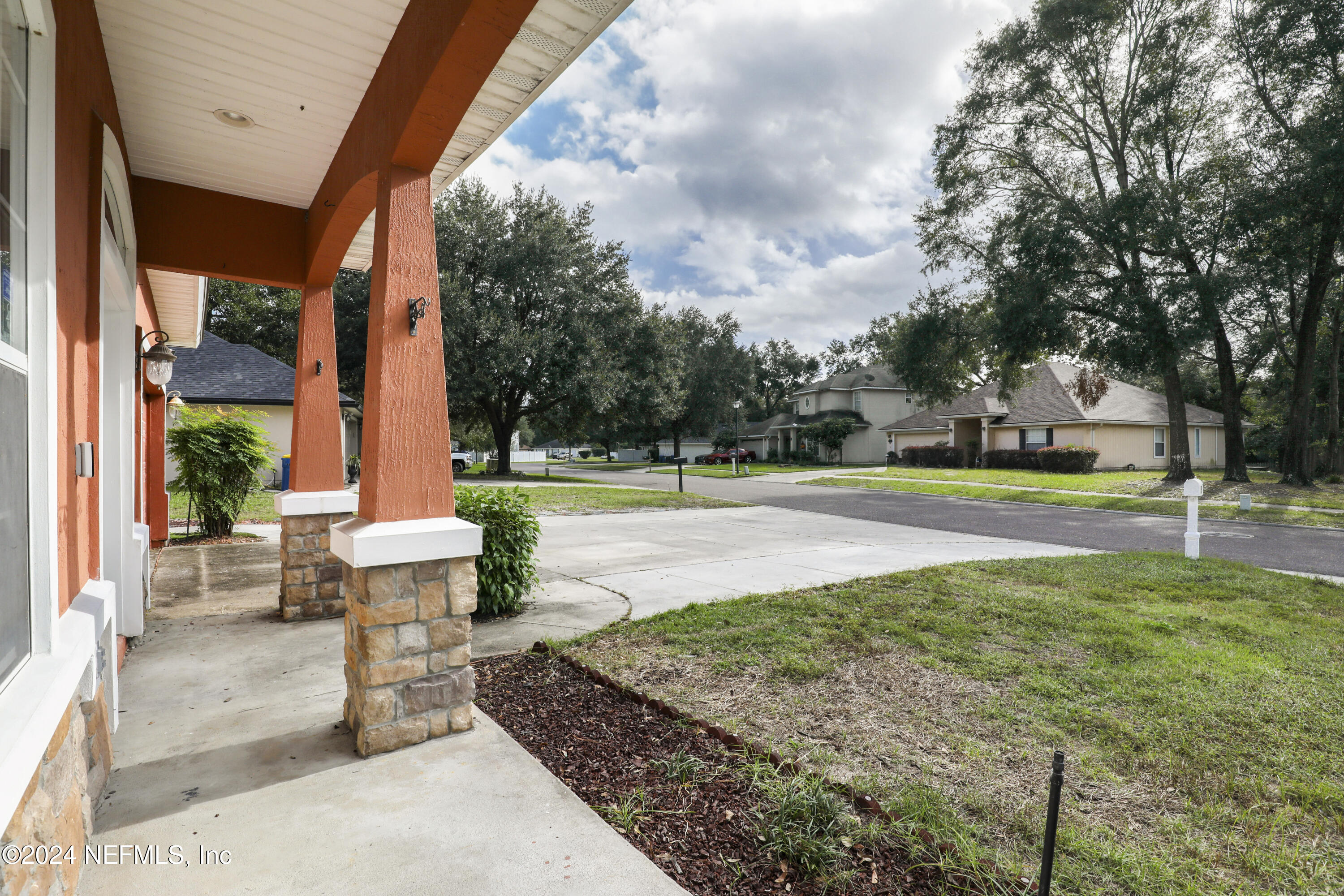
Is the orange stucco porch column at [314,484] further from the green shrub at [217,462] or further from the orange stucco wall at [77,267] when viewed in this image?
the green shrub at [217,462]

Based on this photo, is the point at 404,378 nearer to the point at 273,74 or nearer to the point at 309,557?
the point at 273,74

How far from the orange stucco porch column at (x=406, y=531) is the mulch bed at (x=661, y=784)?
45cm

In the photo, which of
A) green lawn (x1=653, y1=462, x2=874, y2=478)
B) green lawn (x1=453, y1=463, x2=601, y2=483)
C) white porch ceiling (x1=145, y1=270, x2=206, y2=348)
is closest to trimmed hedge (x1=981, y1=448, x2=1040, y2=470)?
green lawn (x1=653, y1=462, x2=874, y2=478)

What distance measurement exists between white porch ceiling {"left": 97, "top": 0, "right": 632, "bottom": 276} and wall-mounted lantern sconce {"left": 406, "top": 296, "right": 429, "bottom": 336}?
2.78ft

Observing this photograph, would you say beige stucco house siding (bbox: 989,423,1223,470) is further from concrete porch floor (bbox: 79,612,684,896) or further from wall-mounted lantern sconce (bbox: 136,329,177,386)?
wall-mounted lantern sconce (bbox: 136,329,177,386)

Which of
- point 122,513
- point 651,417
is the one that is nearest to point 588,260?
point 651,417

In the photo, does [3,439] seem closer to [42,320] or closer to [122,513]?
[42,320]

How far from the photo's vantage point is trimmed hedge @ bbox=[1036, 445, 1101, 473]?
2328 cm

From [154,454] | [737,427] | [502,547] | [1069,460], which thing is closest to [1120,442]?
[1069,460]

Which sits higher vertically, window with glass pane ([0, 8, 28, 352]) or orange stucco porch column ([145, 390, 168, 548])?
window with glass pane ([0, 8, 28, 352])

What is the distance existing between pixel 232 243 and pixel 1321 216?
20574 mm

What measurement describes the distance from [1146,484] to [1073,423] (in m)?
8.58

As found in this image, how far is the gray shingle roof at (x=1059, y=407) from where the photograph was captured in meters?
25.7

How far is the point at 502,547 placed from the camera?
16.0ft
